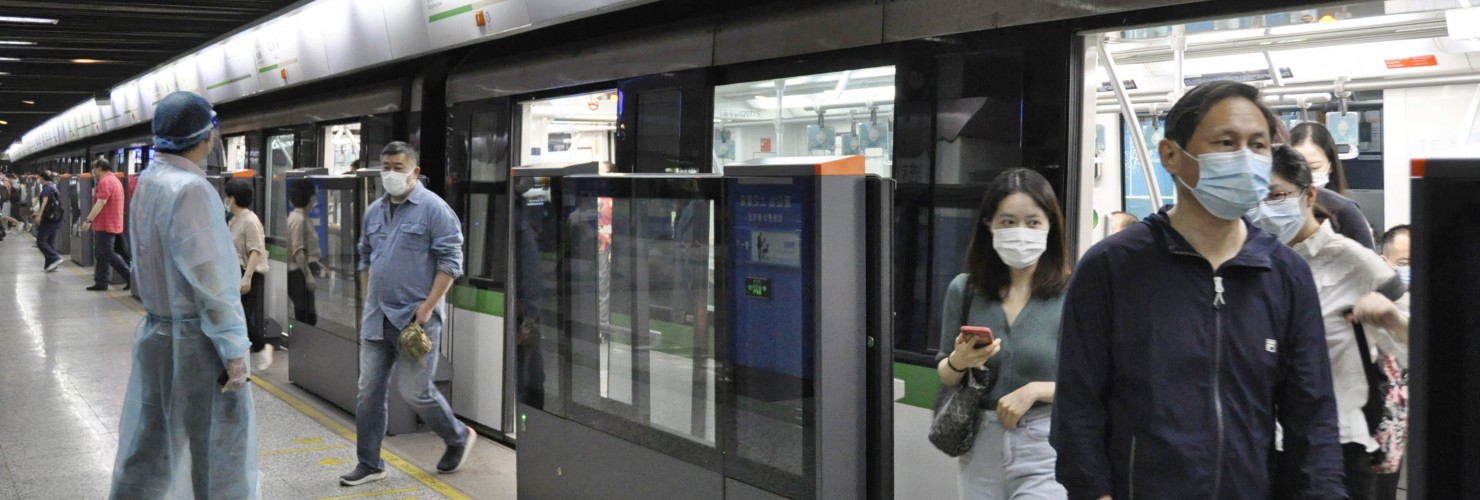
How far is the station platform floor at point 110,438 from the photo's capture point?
611 centimetres

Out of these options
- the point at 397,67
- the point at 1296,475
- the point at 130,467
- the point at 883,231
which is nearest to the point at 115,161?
the point at 397,67

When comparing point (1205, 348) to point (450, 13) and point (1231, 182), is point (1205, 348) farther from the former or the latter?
point (450, 13)

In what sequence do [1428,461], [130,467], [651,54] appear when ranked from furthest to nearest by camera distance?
[651,54] → [130,467] → [1428,461]

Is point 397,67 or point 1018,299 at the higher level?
point 397,67

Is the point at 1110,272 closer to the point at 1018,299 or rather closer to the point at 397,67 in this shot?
the point at 1018,299

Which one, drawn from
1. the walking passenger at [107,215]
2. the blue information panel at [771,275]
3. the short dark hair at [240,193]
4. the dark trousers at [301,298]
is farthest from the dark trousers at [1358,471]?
the walking passenger at [107,215]

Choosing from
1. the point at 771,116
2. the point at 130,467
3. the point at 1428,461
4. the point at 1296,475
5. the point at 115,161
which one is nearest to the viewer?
the point at 1428,461

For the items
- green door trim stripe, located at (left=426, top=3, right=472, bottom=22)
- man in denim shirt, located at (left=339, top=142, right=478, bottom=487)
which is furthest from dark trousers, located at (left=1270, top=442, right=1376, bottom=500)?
green door trim stripe, located at (left=426, top=3, right=472, bottom=22)

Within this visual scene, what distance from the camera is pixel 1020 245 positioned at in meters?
3.44

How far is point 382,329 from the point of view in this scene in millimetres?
6223

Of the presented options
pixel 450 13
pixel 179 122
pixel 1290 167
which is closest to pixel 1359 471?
pixel 1290 167

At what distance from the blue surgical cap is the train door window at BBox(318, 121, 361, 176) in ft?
21.2

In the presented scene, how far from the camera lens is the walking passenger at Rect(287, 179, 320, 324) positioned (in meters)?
8.97

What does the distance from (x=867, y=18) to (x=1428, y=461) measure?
9.77 ft
